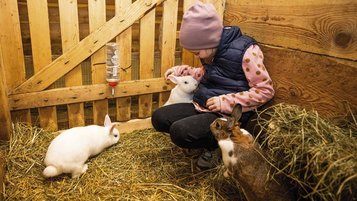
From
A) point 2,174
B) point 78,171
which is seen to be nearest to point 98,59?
point 78,171

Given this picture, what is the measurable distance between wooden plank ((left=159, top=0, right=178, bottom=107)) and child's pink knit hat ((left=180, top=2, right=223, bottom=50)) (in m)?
0.69

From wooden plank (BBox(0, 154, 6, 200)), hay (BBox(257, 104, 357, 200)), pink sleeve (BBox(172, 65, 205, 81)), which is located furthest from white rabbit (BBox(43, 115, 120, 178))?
hay (BBox(257, 104, 357, 200))

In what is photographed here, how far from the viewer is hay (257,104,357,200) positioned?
113cm

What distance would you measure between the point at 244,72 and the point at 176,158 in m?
0.94

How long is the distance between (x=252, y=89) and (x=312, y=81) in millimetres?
372

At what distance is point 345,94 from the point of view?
1590 mm

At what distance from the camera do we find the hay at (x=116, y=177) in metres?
1.89

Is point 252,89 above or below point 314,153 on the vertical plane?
above

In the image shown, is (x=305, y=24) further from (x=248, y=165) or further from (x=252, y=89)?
(x=248, y=165)

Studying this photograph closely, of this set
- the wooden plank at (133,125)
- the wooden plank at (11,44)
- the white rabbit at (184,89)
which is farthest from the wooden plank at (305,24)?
the wooden plank at (11,44)

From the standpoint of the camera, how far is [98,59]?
251cm

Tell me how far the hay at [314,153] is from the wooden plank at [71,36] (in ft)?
5.73

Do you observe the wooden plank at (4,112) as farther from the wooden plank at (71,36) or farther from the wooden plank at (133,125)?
the wooden plank at (133,125)

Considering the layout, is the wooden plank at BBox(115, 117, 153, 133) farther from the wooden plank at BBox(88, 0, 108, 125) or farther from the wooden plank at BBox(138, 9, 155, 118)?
the wooden plank at BBox(88, 0, 108, 125)
